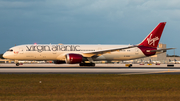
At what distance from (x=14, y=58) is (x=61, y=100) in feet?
142

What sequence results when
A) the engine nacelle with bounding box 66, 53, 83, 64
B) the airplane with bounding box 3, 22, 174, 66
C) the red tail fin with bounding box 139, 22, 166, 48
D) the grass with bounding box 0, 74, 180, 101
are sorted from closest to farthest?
the grass with bounding box 0, 74, 180, 101
the engine nacelle with bounding box 66, 53, 83, 64
the airplane with bounding box 3, 22, 174, 66
the red tail fin with bounding box 139, 22, 166, 48

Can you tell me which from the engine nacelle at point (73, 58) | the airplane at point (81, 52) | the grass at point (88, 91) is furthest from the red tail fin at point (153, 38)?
the grass at point (88, 91)

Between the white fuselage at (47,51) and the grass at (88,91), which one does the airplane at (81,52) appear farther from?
the grass at (88,91)

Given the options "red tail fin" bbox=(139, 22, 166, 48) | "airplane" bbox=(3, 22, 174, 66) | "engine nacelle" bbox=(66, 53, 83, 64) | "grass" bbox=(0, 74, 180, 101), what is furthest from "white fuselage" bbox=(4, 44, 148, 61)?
"grass" bbox=(0, 74, 180, 101)

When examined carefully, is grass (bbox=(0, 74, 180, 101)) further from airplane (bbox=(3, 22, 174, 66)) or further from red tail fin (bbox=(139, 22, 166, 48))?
red tail fin (bbox=(139, 22, 166, 48))

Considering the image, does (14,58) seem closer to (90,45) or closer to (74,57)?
(74,57)

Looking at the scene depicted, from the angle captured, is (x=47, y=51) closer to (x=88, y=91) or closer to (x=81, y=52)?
(x=81, y=52)

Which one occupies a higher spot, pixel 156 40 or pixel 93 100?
pixel 156 40

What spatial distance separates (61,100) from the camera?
12047 millimetres

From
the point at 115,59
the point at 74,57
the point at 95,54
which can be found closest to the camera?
the point at 74,57

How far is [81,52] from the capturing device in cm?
5453

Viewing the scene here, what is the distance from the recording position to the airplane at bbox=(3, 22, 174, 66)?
5228 centimetres

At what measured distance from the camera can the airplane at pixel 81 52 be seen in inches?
2058

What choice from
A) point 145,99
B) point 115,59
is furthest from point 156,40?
point 145,99
